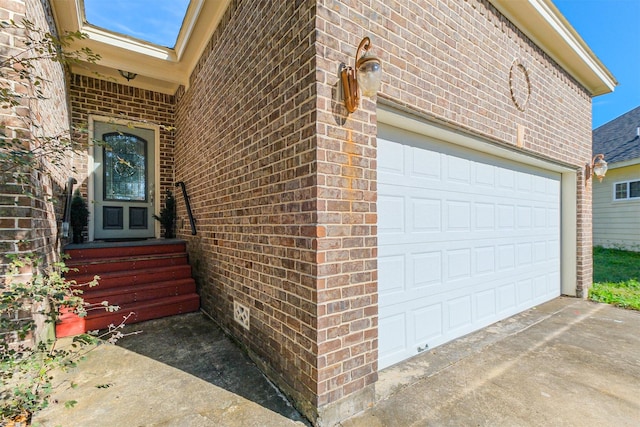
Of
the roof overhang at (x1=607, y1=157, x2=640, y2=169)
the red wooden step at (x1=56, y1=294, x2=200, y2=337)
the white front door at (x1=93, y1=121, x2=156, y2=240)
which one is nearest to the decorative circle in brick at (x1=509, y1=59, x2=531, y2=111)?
the red wooden step at (x1=56, y1=294, x2=200, y2=337)

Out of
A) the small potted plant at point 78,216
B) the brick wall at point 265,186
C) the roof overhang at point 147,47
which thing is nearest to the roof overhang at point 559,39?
the brick wall at point 265,186

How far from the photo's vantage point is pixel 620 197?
9492mm

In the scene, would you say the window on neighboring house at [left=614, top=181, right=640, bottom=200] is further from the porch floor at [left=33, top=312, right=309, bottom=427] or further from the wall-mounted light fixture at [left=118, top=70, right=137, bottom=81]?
the wall-mounted light fixture at [left=118, top=70, right=137, bottom=81]

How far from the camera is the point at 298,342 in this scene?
6.84ft

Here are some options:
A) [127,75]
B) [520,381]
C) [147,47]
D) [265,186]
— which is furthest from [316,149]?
[127,75]

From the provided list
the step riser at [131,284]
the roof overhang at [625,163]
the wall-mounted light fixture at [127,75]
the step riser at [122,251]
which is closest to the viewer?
the step riser at [131,284]

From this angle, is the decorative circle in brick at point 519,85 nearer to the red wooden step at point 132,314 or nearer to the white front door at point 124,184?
the red wooden step at point 132,314

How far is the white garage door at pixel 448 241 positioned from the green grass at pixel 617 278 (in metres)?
1.33

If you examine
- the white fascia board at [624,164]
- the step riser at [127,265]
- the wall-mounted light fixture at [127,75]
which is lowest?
the step riser at [127,265]

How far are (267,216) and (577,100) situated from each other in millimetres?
5683

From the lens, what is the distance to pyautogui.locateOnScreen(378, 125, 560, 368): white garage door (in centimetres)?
272

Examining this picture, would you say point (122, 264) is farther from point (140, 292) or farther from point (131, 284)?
point (140, 292)

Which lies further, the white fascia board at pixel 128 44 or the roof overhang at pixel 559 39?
the white fascia board at pixel 128 44

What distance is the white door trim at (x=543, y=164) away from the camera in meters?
2.66
